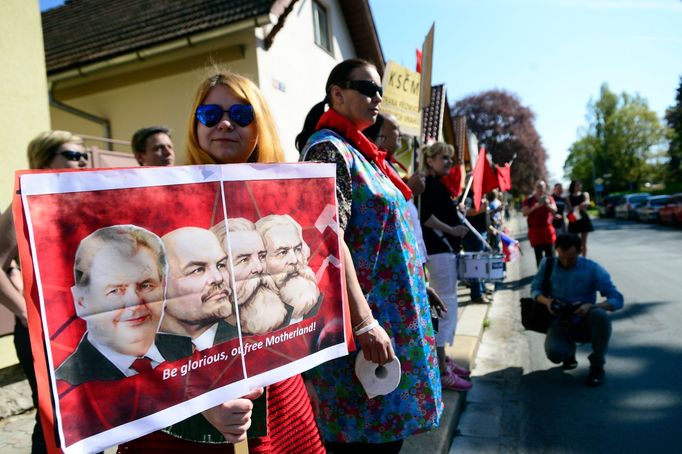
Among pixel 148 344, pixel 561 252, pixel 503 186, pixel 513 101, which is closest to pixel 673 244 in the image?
pixel 503 186

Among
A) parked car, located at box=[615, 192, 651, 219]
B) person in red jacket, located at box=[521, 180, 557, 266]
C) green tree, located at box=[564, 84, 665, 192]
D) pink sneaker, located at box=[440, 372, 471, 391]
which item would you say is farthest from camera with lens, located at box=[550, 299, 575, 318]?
green tree, located at box=[564, 84, 665, 192]

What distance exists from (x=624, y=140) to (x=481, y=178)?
6188cm

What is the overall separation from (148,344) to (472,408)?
3428 millimetres

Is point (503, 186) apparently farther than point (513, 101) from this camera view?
No

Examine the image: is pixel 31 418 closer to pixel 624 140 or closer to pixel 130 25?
pixel 130 25

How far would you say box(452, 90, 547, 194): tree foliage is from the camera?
1537 inches

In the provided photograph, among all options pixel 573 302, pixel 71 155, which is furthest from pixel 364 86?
pixel 573 302

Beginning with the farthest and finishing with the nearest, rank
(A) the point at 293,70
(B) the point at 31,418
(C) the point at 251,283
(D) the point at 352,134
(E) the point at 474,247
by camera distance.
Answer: (A) the point at 293,70 < (E) the point at 474,247 < (B) the point at 31,418 < (D) the point at 352,134 < (C) the point at 251,283

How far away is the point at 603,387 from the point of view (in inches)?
158

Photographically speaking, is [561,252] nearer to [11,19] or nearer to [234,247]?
[234,247]

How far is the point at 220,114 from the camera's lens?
1.32m

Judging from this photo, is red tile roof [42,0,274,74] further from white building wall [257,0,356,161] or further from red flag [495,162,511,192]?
red flag [495,162,511,192]

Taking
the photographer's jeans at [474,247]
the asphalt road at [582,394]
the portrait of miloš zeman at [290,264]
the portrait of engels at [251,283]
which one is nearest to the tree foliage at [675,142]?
the asphalt road at [582,394]

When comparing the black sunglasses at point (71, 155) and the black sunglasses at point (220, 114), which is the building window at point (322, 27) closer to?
the black sunglasses at point (71, 155)
